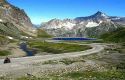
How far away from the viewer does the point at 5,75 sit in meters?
65.6

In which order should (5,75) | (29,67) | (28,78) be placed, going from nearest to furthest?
(28,78)
(5,75)
(29,67)

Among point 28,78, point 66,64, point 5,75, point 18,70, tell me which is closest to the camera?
point 28,78

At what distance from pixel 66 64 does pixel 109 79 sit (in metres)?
35.0

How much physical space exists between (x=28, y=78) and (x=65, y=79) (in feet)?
27.3

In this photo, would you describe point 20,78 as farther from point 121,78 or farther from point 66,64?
point 66,64

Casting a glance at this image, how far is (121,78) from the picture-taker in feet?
194

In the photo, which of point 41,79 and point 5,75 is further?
point 5,75

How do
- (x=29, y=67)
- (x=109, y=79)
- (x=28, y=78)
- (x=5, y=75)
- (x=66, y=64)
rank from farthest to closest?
(x=66, y=64) → (x=29, y=67) → (x=5, y=75) → (x=28, y=78) → (x=109, y=79)

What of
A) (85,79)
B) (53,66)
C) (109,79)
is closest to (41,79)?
(85,79)

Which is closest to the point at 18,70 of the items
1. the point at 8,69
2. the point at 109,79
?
the point at 8,69

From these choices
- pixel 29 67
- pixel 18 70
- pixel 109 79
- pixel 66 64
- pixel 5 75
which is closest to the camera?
pixel 109 79

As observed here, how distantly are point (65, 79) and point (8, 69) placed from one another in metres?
22.5

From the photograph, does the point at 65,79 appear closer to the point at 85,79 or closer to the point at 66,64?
the point at 85,79

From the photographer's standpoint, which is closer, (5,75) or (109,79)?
(109,79)
